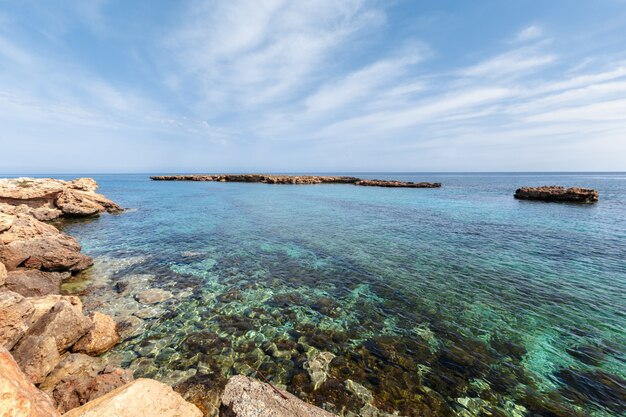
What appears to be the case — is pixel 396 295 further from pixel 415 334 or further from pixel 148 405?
pixel 148 405

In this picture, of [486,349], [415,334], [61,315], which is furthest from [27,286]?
[486,349]

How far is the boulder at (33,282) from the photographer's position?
35.7ft

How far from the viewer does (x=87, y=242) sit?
20.6m

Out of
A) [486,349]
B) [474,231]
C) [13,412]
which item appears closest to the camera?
[13,412]

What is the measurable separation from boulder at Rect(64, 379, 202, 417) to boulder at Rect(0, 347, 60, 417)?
51 cm

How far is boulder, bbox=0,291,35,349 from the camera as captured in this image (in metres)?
6.89

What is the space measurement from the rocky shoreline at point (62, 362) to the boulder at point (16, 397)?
0.04 feet

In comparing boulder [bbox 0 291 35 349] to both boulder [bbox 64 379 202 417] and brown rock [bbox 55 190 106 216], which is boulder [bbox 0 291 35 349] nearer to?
boulder [bbox 64 379 202 417]

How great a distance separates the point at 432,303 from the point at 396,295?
1.53 meters

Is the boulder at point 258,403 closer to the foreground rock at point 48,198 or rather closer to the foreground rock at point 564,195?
the foreground rock at point 48,198

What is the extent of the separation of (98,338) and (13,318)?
2.13 metres

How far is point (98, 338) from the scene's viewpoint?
8328mm

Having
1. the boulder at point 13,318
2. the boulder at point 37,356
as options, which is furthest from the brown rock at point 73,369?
the boulder at point 13,318

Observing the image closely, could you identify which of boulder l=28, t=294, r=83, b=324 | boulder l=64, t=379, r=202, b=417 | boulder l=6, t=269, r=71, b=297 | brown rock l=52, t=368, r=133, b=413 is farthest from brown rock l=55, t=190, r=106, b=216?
boulder l=64, t=379, r=202, b=417
